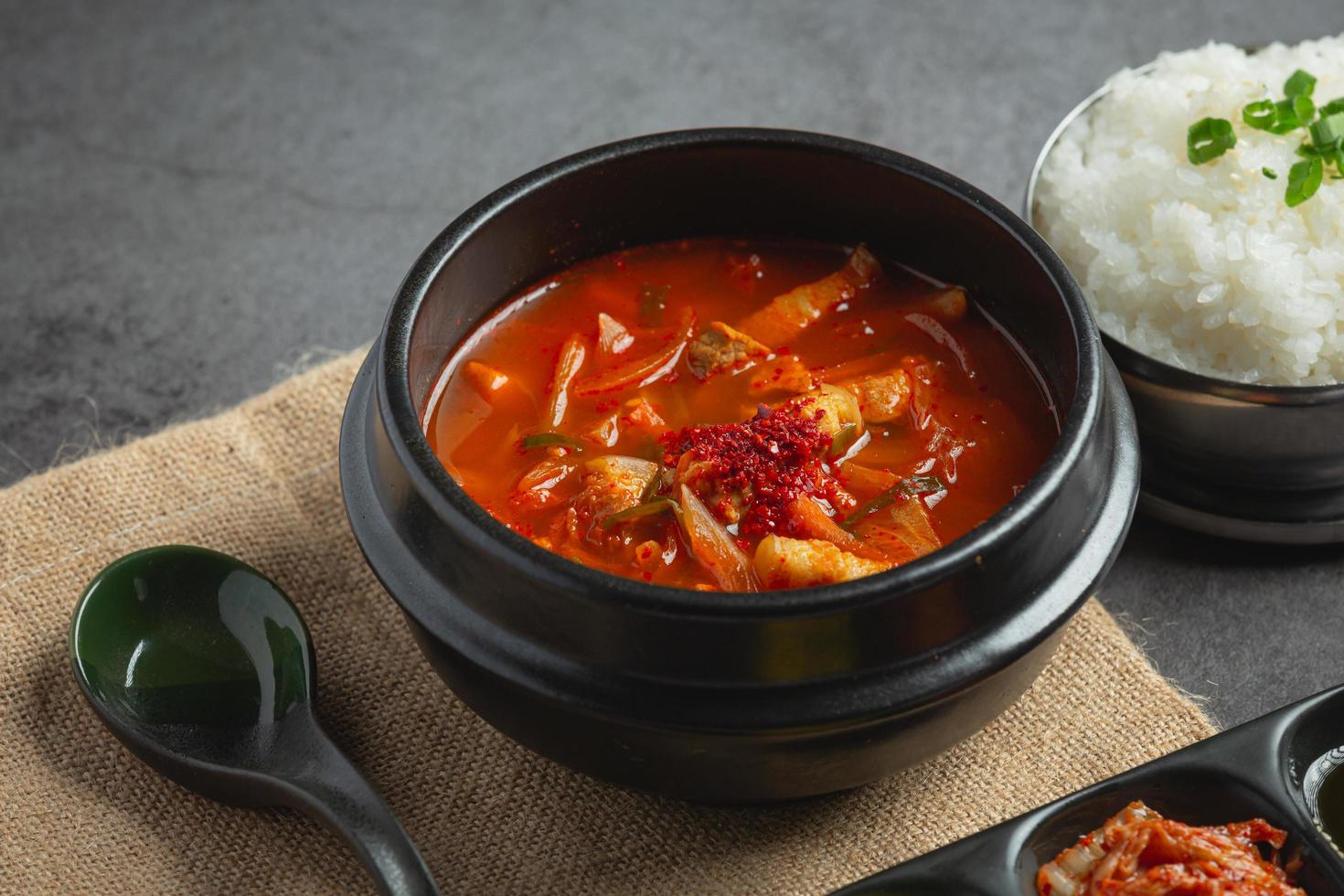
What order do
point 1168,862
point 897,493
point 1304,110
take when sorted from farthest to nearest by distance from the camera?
point 1304,110
point 897,493
point 1168,862

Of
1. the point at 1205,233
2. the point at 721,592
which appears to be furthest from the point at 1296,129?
the point at 721,592

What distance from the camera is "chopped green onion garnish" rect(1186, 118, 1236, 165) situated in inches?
140

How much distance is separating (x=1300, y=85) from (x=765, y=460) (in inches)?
71.4

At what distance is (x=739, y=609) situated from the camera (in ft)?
7.32

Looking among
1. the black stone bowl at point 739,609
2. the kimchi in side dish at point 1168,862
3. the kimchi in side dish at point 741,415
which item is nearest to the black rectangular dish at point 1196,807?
the kimchi in side dish at point 1168,862

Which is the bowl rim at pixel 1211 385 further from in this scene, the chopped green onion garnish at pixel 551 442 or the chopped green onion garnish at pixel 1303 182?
the chopped green onion garnish at pixel 551 442

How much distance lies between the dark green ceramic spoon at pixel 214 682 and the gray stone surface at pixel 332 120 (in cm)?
103

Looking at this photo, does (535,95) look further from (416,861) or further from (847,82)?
(416,861)

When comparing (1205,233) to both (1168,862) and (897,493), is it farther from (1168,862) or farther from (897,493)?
(1168,862)

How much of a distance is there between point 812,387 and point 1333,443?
3.95 ft

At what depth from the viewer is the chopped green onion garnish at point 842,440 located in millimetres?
2829

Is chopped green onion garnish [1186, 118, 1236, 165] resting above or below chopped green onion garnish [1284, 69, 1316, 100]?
below

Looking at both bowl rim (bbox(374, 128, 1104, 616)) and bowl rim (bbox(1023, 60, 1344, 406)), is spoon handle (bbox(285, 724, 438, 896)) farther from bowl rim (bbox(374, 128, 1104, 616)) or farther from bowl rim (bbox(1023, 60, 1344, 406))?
bowl rim (bbox(1023, 60, 1344, 406))

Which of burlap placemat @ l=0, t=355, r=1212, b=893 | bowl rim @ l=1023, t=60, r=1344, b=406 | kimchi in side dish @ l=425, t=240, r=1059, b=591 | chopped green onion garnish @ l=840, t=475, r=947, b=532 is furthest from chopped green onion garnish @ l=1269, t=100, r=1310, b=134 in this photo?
chopped green onion garnish @ l=840, t=475, r=947, b=532
